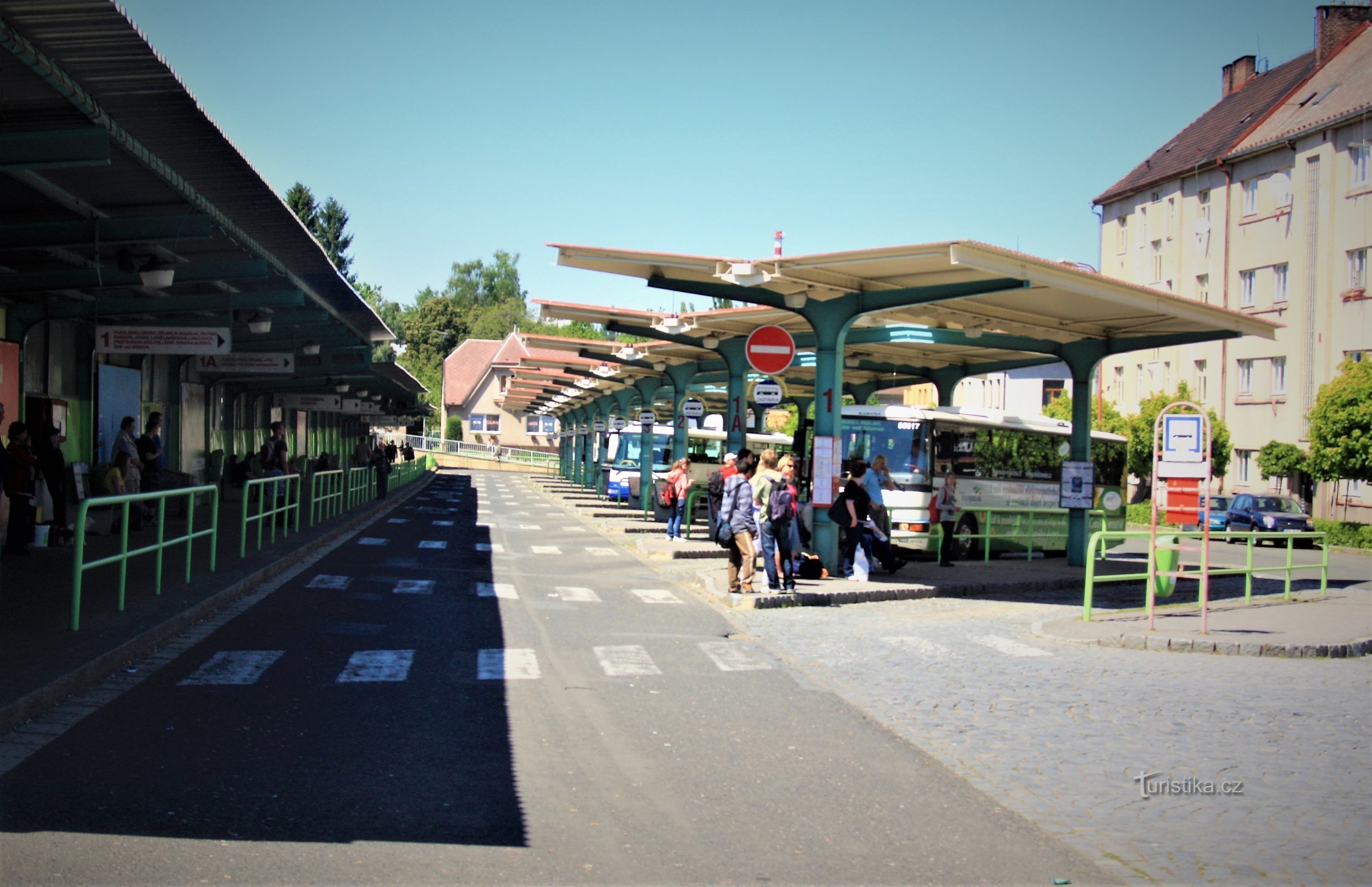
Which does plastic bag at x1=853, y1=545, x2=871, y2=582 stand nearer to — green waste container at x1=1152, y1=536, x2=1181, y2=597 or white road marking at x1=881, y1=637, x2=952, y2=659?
green waste container at x1=1152, y1=536, x2=1181, y2=597

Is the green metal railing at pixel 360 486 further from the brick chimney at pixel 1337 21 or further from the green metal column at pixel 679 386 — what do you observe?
the brick chimney at pixel 1337 21

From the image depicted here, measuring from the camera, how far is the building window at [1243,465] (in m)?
48.1

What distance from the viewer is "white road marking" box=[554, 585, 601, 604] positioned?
15.1 meters

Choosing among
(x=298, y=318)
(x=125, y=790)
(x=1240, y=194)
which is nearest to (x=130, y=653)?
(x=125, y=790)

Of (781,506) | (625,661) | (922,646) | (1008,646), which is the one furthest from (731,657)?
(781,506)

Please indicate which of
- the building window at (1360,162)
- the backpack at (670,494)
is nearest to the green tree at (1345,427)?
the building window at (1360,162)

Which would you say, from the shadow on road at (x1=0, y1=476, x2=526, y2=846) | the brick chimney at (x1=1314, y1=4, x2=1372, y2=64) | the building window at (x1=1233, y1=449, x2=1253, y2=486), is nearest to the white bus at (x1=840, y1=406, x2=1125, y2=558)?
the shadow on road at (x1=0, y1=476, x2=526, y2=846)

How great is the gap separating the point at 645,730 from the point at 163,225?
8.02 metres

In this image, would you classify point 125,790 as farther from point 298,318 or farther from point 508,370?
point 508,370

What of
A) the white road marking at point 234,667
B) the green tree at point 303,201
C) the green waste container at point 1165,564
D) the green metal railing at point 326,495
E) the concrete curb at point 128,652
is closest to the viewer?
the concrete curb at point 128,652

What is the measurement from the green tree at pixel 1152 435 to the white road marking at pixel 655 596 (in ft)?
112

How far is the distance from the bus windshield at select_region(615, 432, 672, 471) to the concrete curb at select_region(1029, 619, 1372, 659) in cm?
3414

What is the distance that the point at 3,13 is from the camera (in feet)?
23.8

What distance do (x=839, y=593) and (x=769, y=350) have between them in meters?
3.15
